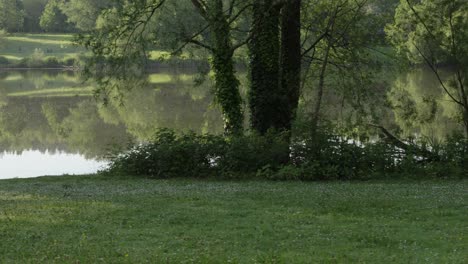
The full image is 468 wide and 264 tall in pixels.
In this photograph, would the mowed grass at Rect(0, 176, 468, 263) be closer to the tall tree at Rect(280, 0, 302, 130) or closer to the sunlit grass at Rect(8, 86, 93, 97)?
the tall tree at Rect(280, 0, 302, 130)

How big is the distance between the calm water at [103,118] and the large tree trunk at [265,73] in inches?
113

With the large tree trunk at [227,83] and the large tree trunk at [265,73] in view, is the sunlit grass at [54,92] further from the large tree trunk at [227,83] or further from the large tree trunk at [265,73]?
the large tree trunk at [265,73]

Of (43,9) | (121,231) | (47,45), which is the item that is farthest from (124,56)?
(43,9)

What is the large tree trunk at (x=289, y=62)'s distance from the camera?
21.4 m

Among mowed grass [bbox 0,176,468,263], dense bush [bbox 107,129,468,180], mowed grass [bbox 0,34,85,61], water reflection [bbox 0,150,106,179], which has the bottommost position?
water reflection [bbox 0,150,106,179]

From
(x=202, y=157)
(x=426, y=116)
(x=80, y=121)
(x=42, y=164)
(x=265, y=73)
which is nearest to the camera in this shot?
(x=202, y=157)

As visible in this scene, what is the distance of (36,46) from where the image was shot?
11400 centimetres

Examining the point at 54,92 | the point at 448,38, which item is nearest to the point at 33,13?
the point at 54,92

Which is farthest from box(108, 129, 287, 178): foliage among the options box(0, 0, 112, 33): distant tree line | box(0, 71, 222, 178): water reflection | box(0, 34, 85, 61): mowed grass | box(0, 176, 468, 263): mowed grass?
box(0, 0, 112, 33): distant tree line

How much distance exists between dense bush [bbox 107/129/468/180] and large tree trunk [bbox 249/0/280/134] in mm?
2323

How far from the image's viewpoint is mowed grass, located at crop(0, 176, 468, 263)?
8.69 m

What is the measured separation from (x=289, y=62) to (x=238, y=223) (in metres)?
11.3

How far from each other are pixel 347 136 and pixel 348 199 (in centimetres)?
630

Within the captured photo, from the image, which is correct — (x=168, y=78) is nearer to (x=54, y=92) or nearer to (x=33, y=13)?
(x=54, y=92)
